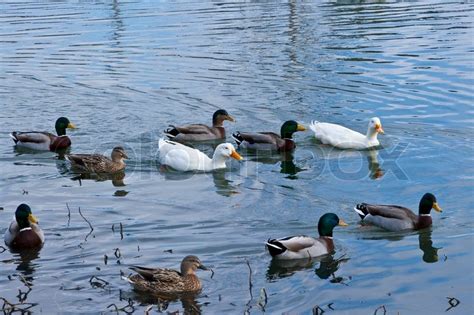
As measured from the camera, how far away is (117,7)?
35562 millimetres

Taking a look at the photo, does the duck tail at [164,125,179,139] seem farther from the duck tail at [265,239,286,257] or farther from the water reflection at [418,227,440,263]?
the duck tail at [265,239,286,257]

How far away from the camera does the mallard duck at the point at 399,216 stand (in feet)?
40.1

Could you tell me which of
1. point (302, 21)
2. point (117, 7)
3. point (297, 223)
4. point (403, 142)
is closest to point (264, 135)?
point (403, 142)

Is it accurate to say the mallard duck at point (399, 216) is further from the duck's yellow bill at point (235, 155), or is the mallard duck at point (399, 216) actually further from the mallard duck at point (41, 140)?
the mallard duck at point (41, 140)

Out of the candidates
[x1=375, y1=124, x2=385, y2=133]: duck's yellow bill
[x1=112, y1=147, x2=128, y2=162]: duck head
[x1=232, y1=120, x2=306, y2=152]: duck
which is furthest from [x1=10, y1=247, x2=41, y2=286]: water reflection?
[x1=375, y1=124, x2=385, y2=133]: duck's yellow bill

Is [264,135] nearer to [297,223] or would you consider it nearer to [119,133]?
[119,133]

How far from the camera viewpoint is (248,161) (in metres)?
16.1

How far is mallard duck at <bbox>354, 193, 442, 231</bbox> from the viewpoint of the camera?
40.1ft

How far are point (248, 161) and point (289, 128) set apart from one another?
102 cm

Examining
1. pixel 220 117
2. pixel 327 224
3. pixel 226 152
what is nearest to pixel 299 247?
pixel 327 224

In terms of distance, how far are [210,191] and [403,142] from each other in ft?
13.2

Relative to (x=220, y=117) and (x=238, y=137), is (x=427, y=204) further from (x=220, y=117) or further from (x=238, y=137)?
(x=220, y=117)

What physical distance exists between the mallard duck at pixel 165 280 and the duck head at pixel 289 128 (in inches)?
268

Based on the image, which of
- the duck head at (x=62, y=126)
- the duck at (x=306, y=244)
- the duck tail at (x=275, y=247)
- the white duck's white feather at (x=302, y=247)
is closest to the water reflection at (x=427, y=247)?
the duck at (x=306, y=244)
